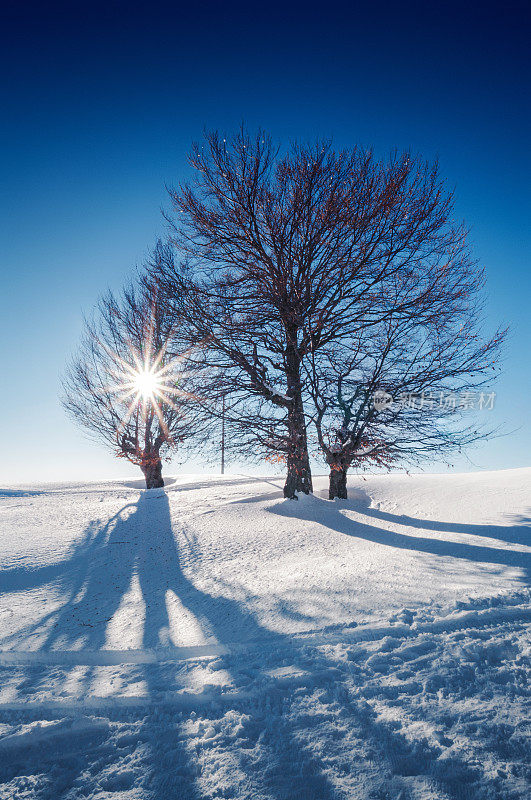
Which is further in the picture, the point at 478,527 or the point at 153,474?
the point at 153,474

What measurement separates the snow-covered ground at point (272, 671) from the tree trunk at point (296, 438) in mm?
2543

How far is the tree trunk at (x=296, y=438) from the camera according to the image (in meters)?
7.42

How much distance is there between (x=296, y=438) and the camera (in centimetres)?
730

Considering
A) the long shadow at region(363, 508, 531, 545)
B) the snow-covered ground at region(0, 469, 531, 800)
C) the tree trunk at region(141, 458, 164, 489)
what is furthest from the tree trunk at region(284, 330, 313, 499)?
the tree trunk at region(141, 458, 164, 489)

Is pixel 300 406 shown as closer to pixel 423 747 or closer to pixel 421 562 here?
pixel 421 562

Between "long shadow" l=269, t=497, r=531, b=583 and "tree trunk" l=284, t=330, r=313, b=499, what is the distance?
0.45 meters

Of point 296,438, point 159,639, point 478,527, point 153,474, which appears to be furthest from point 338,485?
point 153,474

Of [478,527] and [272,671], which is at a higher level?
[478,527]

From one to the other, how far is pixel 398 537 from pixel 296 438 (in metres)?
2.71

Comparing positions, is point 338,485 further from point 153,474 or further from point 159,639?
point 153,474

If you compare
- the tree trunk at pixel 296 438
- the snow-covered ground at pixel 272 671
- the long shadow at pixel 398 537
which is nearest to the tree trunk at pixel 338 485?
the long shadow at pixel 398 537

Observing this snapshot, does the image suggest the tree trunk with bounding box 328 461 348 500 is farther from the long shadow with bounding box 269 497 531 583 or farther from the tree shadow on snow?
the tree shadow on snow

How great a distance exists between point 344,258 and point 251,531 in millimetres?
5377

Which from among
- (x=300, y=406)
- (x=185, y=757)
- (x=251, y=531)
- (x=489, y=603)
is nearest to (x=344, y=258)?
(x=300, y=406)
